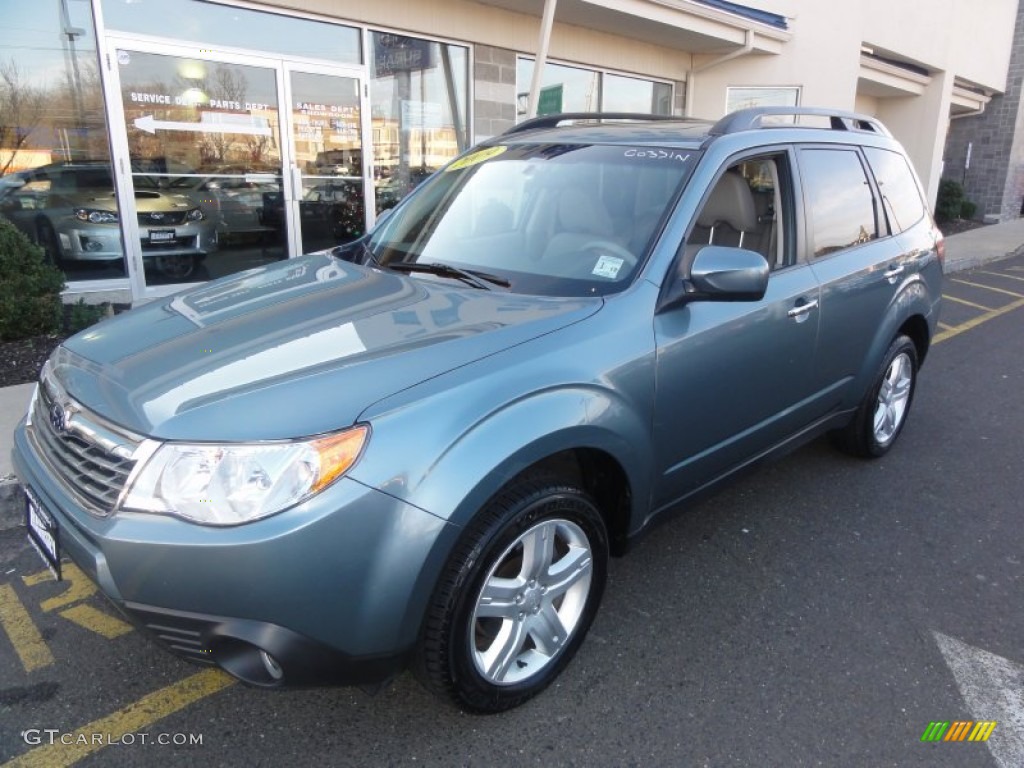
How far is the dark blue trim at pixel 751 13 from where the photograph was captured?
33.9ft

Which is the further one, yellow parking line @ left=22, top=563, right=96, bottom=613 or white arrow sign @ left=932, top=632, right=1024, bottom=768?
yellow parking line @ left=22, top=563, right=96, bottom=613

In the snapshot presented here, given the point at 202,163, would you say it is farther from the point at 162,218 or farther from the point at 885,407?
the point at 885,407

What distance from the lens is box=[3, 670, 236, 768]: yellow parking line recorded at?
2.11 meters

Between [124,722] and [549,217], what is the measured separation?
226 cm

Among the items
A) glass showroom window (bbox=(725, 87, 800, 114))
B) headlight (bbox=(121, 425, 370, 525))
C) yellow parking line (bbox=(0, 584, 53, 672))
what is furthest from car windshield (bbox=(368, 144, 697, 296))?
glass showroom window (bbox=(725, 87, 800, 114))

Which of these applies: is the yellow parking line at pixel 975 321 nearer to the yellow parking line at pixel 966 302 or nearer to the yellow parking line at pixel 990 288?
the yellow parking line at pixel 966 302

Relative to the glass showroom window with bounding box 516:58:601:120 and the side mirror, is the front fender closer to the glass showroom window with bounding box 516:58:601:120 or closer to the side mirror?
the side mirror

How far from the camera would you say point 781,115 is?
3.34 m

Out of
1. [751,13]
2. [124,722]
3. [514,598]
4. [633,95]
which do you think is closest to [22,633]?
[124,722]

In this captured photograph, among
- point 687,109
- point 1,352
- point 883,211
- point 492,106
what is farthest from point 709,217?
point 687,109

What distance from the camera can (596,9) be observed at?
908cm

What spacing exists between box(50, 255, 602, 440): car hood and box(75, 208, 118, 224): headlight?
4951mm

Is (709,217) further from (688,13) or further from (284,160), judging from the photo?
(688,13)

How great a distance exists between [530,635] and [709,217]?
1.75m
